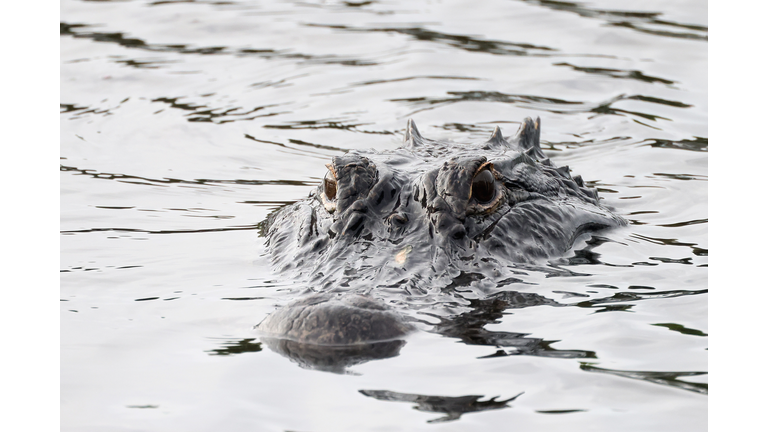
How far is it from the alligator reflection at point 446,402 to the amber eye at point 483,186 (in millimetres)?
1957

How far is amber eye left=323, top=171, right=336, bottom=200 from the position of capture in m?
A: 5.39

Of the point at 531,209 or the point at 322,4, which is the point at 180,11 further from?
the point at 531,209

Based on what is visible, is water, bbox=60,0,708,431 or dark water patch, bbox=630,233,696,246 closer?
water, bbox=60,0,708,431

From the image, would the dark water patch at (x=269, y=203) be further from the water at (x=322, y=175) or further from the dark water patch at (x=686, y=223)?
the dark water patch at (x=686, y=223)

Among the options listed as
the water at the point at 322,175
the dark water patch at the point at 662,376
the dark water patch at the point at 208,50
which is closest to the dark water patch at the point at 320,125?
the water at the point at 322,175

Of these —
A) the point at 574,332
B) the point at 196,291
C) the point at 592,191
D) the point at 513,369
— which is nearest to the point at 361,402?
the point at 513,369

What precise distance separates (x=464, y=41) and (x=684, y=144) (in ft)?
14.3

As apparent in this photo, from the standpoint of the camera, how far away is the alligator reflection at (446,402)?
3.38 meters

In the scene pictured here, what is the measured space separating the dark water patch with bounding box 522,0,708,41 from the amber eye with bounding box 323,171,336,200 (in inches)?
326

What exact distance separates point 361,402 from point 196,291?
1.86 metres

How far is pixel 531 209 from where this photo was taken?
18.7ft

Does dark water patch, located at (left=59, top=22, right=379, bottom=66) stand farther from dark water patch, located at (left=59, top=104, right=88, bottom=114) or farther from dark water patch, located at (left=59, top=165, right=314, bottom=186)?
dark water patch, located at (left=59, top=165, right=314, bottom=186)

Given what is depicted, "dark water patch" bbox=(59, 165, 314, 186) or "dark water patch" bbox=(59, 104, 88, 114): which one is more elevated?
"dark water patch" bbox=(59, 104, 88, 114)

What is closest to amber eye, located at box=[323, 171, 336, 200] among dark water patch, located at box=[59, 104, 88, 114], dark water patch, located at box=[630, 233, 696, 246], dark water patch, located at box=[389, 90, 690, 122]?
dark water patch, located at box=[630, 233, 696, 246]
